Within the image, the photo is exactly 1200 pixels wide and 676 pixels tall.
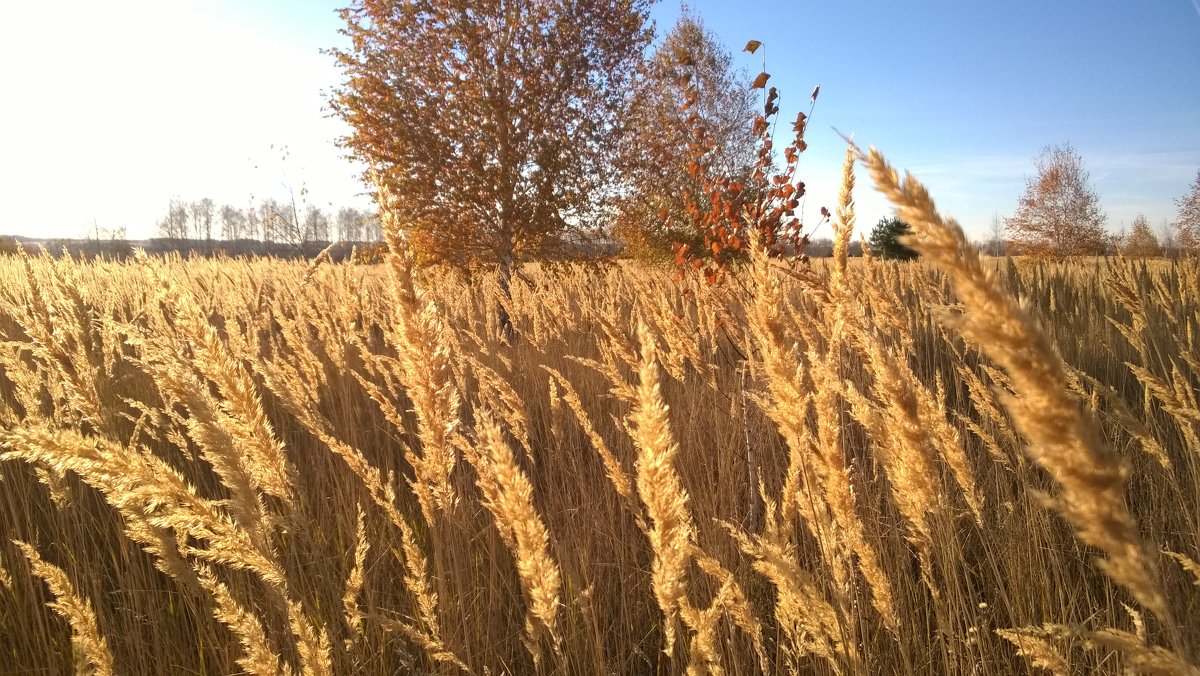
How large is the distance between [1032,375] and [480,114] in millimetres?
9632

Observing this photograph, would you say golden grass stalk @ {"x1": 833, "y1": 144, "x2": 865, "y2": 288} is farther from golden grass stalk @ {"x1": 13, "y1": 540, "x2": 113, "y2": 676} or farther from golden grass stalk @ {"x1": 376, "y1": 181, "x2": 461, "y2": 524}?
golden grass stalk @ {"x1": 13, "y1": 540, "x2": 113, "y2": 676}

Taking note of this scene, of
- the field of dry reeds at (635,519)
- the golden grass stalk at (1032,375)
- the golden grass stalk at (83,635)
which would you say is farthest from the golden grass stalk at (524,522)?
the golden grass stalk at (83,635)

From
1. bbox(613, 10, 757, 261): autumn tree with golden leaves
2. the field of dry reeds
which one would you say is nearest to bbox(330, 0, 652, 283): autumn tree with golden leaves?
bbox(613, 10, 757, 261): autumn tree with golden leaves

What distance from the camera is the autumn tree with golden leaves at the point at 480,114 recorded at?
29.1 ft

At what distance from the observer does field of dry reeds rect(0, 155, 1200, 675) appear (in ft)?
2.70

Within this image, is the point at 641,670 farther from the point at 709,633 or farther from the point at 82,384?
the point at 82,384

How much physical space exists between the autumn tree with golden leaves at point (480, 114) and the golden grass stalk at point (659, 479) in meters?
8.40

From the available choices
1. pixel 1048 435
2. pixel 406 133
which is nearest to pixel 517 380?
pixel 1048 435

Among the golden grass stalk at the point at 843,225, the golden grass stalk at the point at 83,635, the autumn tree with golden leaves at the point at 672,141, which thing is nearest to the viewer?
the golden grass stalk at the point at 83,635

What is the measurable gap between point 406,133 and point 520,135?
1.75 m

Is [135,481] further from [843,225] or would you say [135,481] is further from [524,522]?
[843,225]

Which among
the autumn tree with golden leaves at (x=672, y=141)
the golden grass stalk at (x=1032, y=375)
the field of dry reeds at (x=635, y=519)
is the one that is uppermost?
the autumn tree with golden leaves at (x=672, y=141)

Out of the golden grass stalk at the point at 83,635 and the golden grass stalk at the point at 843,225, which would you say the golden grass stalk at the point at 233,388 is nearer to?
the golden grass stalk at the point at 83,635

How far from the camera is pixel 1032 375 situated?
0.49m
